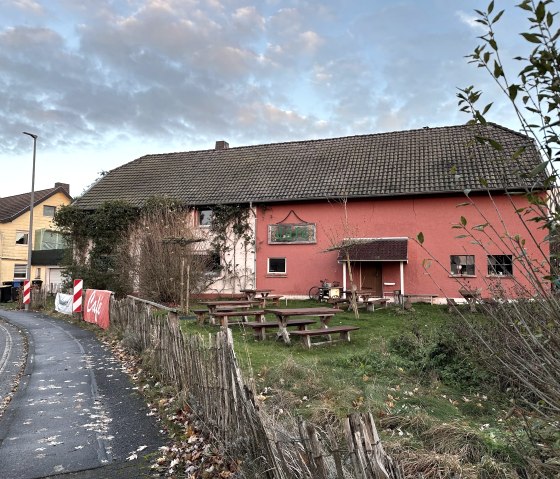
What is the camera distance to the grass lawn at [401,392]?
3898mm

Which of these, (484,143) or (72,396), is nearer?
(484,143)

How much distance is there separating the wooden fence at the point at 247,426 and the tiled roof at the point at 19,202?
1370 inches

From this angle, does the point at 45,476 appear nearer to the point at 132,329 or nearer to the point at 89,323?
the point at 132,329

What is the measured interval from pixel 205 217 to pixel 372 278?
29.5ft

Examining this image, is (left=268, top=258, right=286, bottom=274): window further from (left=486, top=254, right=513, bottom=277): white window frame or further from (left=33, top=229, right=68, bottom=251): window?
(left=33, top=229, right=68, bottom=251): window

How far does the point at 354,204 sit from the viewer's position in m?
21.2

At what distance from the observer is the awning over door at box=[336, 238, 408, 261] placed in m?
18.9

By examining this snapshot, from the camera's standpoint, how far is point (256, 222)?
22500mm

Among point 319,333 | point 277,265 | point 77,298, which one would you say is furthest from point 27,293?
point 319,333

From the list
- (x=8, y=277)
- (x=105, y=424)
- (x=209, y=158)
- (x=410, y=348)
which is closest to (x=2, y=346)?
(x=105, y=424)

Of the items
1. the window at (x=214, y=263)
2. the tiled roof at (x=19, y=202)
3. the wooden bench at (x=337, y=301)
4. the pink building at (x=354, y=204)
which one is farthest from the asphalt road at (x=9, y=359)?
the tiled roof at (x=19, y=202)

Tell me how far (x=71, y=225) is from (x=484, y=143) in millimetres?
24803

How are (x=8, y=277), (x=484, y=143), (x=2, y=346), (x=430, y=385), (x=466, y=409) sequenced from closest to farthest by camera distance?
(x=484, y=143)
(x=466, y=409)
(x=430, y=385)
(x=2, y=346)
(x=8, y=277)

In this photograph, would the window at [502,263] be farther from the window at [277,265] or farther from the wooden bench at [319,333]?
the window at [277,265]
